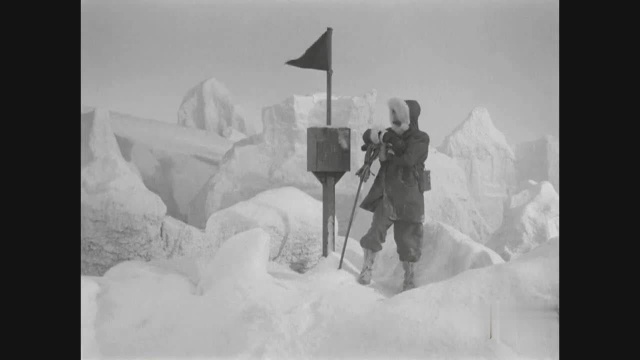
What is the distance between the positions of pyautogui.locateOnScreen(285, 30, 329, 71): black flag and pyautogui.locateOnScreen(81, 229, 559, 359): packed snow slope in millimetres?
1005

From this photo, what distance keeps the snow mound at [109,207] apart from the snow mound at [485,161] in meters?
1.64

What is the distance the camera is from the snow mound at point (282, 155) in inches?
177

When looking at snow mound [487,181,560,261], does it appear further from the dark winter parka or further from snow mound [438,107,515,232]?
the dark winter parka

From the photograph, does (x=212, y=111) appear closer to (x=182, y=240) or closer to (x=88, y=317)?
(x=182, y=240)

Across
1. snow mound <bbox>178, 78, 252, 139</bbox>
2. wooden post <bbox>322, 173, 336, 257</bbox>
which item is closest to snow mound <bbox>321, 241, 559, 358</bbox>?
wooden post <bbox>322, 173, 336, 257</bbox>

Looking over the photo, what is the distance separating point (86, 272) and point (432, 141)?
1.92 m

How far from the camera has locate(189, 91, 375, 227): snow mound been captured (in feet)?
14.8

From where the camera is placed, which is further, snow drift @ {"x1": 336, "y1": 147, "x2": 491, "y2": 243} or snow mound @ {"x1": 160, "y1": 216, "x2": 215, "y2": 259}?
snow drift @ {"x1": 336, "y1": 147, "x2": 491, "y2": 243}

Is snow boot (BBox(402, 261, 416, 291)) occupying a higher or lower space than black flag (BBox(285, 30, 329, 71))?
lower

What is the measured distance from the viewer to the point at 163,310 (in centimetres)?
368

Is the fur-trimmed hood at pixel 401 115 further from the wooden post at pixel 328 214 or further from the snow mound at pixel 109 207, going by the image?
the snow mound at pixel 109 207

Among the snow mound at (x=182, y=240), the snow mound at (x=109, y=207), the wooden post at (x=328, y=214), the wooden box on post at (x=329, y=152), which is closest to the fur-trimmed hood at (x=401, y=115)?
the wooden box on post at (x=329, y=152)

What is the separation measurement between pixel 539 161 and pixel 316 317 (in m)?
1.54

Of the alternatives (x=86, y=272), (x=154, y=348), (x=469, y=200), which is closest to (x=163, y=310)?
(x=154, y=348)
